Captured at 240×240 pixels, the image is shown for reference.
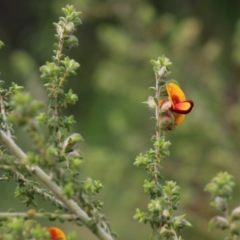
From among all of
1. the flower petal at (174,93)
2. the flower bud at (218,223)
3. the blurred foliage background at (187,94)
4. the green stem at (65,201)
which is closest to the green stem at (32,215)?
the green stem at (65,201)

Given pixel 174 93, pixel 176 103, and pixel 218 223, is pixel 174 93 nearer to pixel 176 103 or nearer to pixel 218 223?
pixel 176 103

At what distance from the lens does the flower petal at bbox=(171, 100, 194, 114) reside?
157cm

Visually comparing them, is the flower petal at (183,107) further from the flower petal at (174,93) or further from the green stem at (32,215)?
the green stem at (32,215)

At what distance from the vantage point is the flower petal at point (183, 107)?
5.16ft

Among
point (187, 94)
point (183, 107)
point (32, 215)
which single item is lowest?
point (32, 215)

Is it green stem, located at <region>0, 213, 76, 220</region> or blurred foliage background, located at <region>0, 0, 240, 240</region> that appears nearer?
green stem, located at <region>0, 213, 76, 220</region>

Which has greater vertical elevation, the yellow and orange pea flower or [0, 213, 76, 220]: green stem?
the yellow and orange pea flower

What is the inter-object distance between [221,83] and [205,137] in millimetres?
569

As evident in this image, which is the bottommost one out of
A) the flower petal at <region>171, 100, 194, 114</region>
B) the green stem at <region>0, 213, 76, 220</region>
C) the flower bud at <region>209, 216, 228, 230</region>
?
the green stem at <region>0, 213, 76, 220</region>

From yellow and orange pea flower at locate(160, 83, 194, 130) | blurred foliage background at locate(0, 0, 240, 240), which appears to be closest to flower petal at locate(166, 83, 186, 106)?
yellow and orange pea flower at locate(160, 83, 194, 130)

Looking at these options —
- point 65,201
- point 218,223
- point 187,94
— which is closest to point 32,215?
point 65,201

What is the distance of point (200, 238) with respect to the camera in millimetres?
5289

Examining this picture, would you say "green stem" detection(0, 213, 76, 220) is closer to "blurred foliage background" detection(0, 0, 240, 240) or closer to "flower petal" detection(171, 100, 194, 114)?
"flower petal" detection(171, 100, 194, 114)

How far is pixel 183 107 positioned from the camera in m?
1.58
